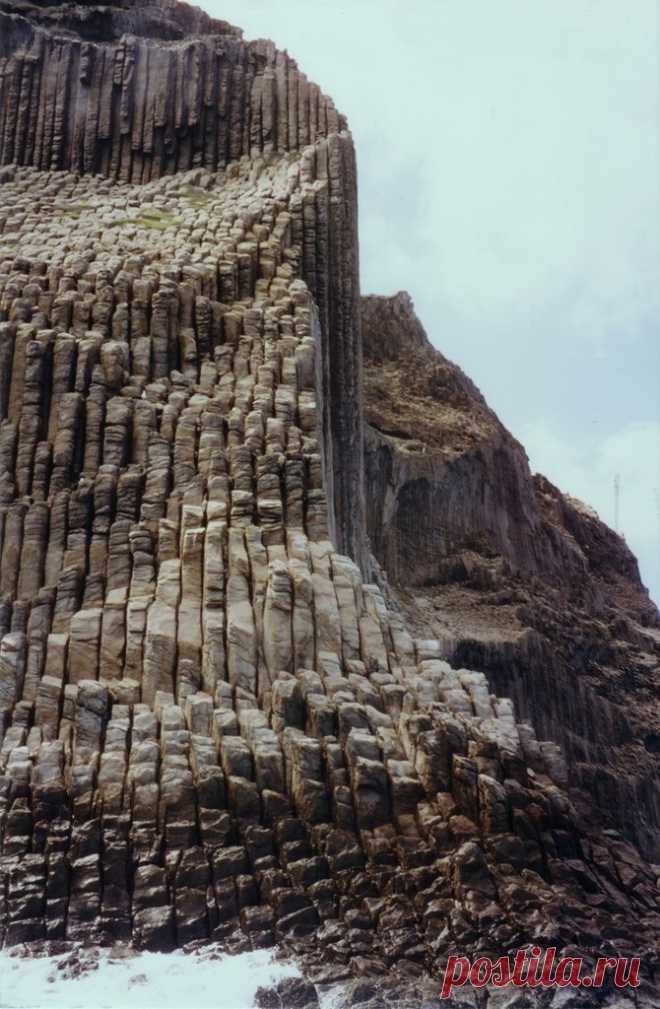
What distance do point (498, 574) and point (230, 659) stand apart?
38.2 feet

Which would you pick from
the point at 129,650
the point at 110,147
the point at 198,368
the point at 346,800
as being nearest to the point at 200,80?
the point at 110,147

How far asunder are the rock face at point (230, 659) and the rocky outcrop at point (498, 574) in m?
3.35

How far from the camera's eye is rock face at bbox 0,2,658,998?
984 centimetres

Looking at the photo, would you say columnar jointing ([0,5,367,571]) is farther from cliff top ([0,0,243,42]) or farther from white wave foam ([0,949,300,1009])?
white wave foam ([0,949,300,1009])

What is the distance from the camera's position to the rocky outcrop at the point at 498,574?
20.9 metres

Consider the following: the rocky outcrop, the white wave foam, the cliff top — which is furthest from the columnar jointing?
the white wave foam

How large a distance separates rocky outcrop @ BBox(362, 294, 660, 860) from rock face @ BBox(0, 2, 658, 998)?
11.0ft

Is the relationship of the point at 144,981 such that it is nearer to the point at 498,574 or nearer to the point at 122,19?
the point at 498,574

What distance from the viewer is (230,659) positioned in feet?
38.2

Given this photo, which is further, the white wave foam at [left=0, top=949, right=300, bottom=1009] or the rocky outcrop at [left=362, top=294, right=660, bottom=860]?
the rocky outcrop at [left=362, top=294, right=660, bottom=860]

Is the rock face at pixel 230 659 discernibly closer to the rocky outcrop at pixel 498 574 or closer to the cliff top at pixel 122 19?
the rocky outcrop at pixel 498 574

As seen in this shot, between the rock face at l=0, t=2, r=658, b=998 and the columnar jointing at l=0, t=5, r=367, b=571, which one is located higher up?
the columnar jointing at l=0, t=5, r=367, b=571

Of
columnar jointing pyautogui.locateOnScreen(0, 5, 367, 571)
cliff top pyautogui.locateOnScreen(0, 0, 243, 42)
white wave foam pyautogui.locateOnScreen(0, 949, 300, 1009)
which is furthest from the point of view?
cliff top pyautogui.locateOnScreen(0, 0, 243, 42)

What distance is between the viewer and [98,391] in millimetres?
14203
